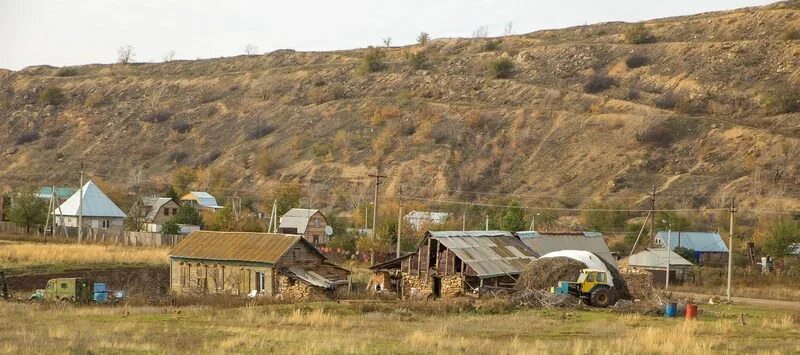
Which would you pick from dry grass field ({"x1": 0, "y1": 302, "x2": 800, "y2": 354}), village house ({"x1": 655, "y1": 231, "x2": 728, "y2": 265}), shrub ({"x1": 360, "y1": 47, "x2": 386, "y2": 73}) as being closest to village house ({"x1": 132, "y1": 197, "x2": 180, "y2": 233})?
village house ({"x1": 655, "y1": 231, "x2": 728, "y2": 265})

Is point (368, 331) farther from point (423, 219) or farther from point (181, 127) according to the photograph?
point (181, 127)

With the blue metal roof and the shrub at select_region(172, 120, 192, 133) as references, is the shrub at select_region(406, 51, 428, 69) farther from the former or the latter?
the blue metal roof

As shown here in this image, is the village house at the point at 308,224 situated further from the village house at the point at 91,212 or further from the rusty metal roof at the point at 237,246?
the rusty metal roof at the point at 237,246

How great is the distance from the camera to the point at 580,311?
41625 mm

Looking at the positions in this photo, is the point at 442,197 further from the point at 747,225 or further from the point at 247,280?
the point at 247,280

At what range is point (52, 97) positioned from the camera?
461 feet

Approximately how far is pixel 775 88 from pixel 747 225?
23.8 m

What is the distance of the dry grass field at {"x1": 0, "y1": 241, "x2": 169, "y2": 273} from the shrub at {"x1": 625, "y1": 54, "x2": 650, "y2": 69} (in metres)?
64.2

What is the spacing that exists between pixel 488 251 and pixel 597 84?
63.7m

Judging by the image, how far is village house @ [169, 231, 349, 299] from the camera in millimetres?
49562

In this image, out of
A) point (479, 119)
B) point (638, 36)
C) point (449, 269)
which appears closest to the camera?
point (449, 269)

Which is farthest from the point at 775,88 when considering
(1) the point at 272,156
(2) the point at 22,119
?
(2) the point at 22,119

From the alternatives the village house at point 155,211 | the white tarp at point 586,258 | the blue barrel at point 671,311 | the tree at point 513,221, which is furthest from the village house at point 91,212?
the blue barrel at point 671,311

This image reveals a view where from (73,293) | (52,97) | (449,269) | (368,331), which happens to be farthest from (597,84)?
(368,331)
